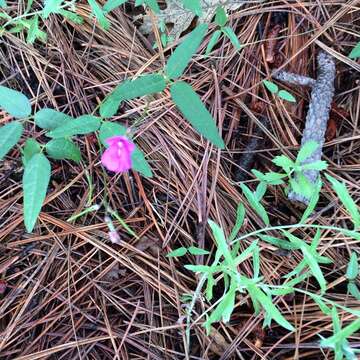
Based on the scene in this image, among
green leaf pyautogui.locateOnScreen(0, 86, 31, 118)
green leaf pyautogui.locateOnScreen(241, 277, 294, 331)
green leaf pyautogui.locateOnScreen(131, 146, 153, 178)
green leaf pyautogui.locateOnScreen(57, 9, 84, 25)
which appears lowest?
green leaf pyautogui.locateOnScreen(241, 277, 294, 331)

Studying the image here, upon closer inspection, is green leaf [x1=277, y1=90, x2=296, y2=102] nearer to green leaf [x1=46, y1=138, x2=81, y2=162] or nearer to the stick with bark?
the stick with bark

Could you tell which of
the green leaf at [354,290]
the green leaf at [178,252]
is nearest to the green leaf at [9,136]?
the green leaf at [178,252]

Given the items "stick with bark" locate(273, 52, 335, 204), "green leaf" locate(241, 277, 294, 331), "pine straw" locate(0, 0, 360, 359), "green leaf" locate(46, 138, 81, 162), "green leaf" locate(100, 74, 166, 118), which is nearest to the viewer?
"green leaf" locate(241, 277, 294, 331)

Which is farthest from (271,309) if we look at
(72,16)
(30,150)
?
(72,16)

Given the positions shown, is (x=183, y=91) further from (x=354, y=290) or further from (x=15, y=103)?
(x=354, y=290)

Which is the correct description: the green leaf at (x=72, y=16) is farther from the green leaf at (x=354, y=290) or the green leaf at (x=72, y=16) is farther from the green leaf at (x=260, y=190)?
the green leaf at (x=354, y=290)

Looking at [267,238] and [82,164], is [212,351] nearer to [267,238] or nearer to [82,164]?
[267,238]

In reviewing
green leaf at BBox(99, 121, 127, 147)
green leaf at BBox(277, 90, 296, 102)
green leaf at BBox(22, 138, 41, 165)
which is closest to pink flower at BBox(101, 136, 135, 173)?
green leaf at BBox(99, 121, 127, 147)

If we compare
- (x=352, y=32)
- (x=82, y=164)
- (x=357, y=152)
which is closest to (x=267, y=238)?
(x=357, y=152)
